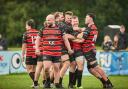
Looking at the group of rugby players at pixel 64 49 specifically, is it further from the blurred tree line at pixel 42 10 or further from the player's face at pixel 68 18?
the blurred tree line at pixel 42 10

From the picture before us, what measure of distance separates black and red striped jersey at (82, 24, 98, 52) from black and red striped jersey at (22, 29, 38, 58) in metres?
1.86

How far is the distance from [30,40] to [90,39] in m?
2.21

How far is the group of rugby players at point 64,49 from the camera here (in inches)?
786

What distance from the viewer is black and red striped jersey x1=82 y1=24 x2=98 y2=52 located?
20.8 metres

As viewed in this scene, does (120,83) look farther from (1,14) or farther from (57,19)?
(1,14)

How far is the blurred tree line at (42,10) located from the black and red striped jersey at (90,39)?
3946cm

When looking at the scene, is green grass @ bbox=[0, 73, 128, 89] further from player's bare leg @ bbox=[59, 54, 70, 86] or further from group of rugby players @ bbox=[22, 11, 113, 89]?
player's bare leg @ bbox=[59, 54, 70, 86]

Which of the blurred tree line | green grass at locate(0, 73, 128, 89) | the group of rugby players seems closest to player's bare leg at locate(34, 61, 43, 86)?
the group of rugby players

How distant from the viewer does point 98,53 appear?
29266 millimetres

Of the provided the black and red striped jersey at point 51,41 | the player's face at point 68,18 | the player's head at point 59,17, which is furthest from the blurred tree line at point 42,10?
the black and red striped jersey at point 51,41

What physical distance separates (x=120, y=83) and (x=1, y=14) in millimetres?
40931

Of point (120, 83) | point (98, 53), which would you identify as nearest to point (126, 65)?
point (98, 53)

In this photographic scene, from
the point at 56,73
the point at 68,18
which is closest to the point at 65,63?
the point at 56,73

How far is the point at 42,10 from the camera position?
6144 cm
